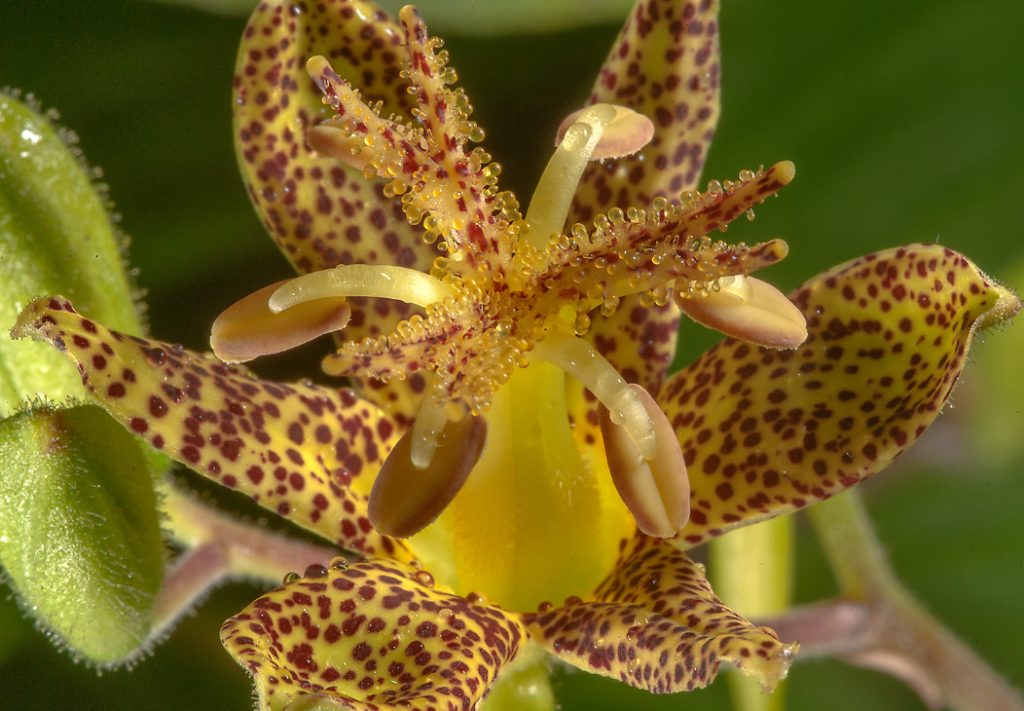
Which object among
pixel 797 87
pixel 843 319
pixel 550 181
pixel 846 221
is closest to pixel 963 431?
pixel 846 221

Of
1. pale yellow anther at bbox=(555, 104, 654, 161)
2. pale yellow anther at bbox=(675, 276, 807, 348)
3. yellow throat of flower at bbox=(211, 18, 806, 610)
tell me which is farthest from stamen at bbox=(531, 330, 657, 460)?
pale yellow anther at bbox=(555, 104, 654, 161)

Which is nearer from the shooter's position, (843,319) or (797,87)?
(843,319)

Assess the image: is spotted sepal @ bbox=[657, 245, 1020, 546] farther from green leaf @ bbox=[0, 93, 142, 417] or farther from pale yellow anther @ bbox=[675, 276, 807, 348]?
green leaf @ bbox=[0, 93, 142, 417]

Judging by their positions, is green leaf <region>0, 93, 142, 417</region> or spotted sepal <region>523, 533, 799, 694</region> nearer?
spotted sepal <region>523, 533, 799, 694</region>

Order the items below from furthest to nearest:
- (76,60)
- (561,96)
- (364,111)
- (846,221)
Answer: (846,221)
(561,96)
(76,60)
(364,111)

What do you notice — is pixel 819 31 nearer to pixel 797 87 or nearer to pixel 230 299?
pixel 797 87

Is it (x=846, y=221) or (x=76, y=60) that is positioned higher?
(x=76, y=60)

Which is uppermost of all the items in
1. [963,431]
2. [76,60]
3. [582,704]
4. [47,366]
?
[76,60]
